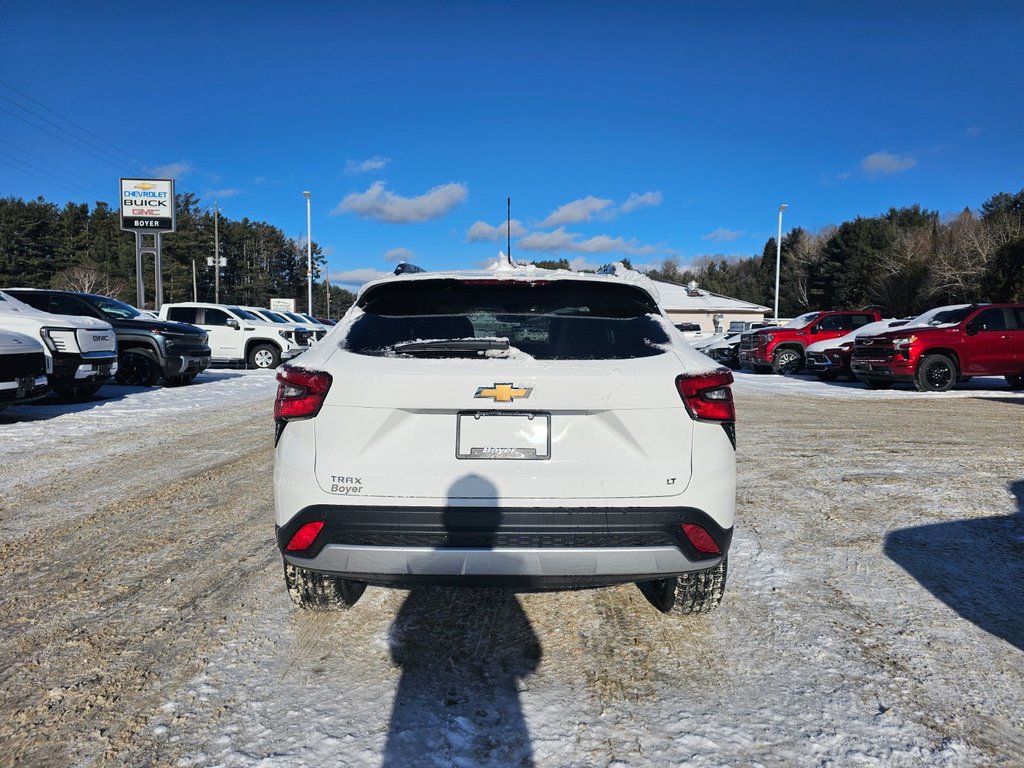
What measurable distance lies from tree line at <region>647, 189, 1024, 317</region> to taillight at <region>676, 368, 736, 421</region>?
39026 millimetres

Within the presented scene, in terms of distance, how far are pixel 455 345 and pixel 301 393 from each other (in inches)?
25.2

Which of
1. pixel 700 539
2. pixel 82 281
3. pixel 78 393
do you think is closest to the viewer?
pixel 700 539

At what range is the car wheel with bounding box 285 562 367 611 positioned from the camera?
9.52ft

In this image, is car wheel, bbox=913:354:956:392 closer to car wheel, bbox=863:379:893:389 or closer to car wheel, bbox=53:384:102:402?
car wheel, bbox=863:379:893:389

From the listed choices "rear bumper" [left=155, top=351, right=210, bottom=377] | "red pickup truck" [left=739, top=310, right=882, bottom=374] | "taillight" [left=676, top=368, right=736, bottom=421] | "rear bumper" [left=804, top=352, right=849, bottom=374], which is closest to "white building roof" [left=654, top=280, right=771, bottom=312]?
"red pickup truck" [left=739, top=310, right=882, bottom=374]

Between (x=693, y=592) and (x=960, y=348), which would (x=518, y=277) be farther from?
(x=960, y=348)

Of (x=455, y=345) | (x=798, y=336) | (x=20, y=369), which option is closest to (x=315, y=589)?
(x=455, y=345)

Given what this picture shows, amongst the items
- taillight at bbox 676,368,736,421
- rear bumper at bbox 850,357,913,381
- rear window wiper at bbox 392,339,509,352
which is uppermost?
rear window wiper at bbox 392,339,509,352

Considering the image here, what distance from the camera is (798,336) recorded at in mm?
18938


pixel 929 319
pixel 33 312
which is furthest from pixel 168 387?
pixel 929 319

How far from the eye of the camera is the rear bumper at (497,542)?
2434 mm

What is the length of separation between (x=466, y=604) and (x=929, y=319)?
14.7 m

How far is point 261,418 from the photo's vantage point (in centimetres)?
959

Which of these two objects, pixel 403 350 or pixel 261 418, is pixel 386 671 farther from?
pixel 261 418
